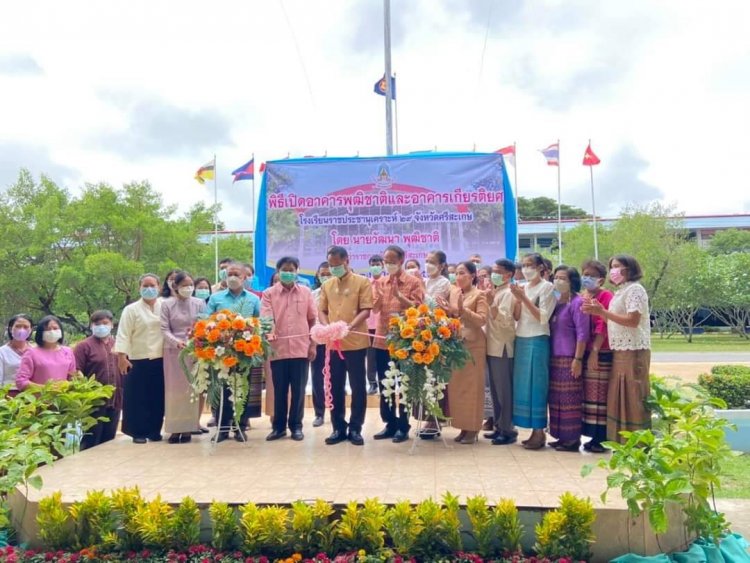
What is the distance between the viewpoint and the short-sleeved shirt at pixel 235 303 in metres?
5.09

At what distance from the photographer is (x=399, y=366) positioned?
4.65 meters

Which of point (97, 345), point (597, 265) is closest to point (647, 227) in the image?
point (597, 265)

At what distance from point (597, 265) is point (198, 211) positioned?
18.3 m

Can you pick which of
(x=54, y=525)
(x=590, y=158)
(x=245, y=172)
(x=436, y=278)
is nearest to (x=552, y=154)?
(x=590, y=158)

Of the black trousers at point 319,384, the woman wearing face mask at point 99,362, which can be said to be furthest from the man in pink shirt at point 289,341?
the woman wearing face mask at point 99,362

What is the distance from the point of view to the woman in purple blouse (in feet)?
14.6

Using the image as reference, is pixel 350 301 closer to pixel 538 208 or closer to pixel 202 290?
pixel 202 290

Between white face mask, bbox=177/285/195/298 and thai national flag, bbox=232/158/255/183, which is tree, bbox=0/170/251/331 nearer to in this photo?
thai national flag, bbox=232/158/255/183

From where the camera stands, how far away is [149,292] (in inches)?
202

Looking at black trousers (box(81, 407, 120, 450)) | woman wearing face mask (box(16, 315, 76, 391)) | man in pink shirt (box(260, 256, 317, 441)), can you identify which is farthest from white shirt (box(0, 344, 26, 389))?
man in pink shirt (box(260, 256, 317, 441))

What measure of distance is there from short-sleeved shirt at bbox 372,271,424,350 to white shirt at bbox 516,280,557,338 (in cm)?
87

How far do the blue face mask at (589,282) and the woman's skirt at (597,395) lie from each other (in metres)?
0.50

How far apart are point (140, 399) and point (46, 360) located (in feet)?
2.72

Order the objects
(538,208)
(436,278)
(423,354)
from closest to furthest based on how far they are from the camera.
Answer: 1. (423,354)
2. (436,278)
3. (538,208)
